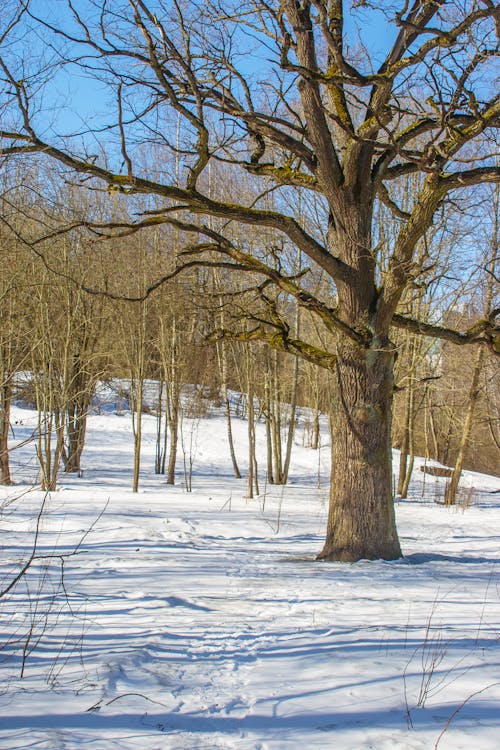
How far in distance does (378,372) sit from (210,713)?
15.3ft

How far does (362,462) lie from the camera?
660cm

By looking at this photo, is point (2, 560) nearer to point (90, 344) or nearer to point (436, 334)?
point (436, 334)

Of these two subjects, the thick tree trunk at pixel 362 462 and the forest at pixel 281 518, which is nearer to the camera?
the forest at pixel 281 518

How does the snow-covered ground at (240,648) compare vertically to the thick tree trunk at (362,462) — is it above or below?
below

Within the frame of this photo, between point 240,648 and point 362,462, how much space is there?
3.41 m

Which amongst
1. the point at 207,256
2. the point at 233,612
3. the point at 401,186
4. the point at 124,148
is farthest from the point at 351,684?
the point at 207,256

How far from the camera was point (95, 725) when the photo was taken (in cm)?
246

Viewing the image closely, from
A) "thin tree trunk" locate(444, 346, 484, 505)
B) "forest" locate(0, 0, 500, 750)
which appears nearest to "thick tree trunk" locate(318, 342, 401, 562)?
"forest" locate(0, 0, 500, 750)

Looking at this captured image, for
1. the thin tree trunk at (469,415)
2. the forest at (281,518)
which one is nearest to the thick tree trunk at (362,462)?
the forest at (281,518)

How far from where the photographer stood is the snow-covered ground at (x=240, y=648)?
248 centimetres

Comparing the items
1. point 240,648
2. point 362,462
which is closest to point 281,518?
point 362,462

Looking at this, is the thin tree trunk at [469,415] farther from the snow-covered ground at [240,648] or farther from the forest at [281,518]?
the snow-covered ground at [240,648]

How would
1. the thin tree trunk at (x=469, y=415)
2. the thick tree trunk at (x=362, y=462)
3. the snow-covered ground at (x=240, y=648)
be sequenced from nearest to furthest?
the snow-covered ground at (x=240, y=648), the thick tree trunk at (x=362, y=462), the thin tree trunk at (x=469, y=415)

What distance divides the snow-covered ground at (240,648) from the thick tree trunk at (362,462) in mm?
383
